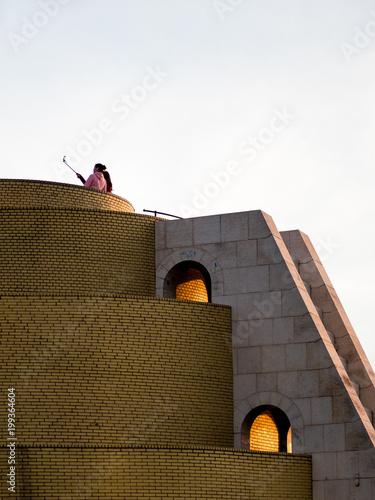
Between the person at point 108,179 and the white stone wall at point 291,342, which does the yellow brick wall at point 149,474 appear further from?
the person at point 108,179

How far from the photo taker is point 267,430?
103 ft

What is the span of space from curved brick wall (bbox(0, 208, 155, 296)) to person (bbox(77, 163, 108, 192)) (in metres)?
2.62

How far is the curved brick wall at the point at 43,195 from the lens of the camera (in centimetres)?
3241

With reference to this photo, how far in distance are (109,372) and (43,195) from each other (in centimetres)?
636

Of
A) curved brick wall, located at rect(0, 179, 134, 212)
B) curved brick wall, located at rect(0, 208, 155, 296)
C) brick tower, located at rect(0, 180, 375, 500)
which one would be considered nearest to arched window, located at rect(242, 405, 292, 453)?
brick tower, located at rect(0, 180, 375, 500)

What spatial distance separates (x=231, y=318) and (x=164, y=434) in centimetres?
381

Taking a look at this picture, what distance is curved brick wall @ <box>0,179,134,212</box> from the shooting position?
32406mm

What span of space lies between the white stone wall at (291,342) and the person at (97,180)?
2781mm

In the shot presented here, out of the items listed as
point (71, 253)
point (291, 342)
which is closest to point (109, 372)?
point (71, 253)

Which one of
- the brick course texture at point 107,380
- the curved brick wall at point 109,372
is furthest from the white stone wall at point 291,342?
the curved brick wall at point 109,372

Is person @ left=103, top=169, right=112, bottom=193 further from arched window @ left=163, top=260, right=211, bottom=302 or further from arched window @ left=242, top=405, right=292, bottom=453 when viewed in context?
arched window @ left=242, top=405, right=292, bottom=453

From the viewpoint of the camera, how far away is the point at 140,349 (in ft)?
93.9

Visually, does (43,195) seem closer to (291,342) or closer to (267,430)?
(291,342)

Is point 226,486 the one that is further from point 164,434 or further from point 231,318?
point 231,318
